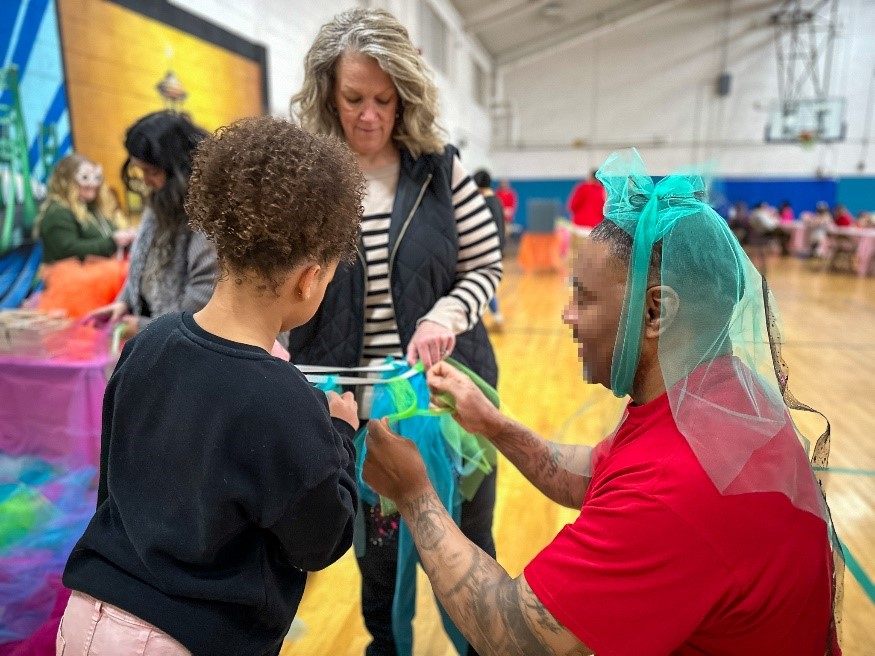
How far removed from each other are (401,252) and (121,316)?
52.1 inches

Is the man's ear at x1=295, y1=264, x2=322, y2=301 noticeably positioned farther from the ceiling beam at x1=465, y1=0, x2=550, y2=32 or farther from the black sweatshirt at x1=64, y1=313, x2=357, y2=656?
the ceiling beam at x1=465, y1=0, x2=550, y2=32

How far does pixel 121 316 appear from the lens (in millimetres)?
2203

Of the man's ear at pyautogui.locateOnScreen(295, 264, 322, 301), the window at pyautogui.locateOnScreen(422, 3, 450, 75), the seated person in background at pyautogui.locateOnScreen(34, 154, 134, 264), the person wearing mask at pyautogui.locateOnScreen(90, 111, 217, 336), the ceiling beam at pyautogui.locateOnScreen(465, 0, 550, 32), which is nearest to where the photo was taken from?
the man's ear at pyautogui.locateOnScreen(295, 264, 322, 301)

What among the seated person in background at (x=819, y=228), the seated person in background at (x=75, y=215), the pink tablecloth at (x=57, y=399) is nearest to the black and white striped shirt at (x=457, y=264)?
the pink tablecloth at (x=57, y=399)

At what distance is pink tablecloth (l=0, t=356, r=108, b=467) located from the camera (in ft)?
7.21

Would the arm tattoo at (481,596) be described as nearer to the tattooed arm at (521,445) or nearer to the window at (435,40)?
the tattooed arm at (521,445)

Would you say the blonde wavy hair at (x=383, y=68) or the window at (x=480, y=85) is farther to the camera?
the window at (x=480, y=85)

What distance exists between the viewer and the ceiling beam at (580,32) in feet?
51.9

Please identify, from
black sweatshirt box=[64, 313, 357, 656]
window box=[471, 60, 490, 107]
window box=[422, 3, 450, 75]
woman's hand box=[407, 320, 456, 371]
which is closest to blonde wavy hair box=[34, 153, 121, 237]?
woman's hand box=[407, 320, 456, 371]

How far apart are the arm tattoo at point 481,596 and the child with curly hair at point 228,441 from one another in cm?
19

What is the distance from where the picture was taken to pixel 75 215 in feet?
10.8

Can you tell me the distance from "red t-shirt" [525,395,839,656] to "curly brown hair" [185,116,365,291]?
0.55 metres

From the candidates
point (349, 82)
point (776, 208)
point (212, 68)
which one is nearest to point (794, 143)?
point (776, 208)

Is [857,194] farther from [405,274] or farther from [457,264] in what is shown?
[405,274]
